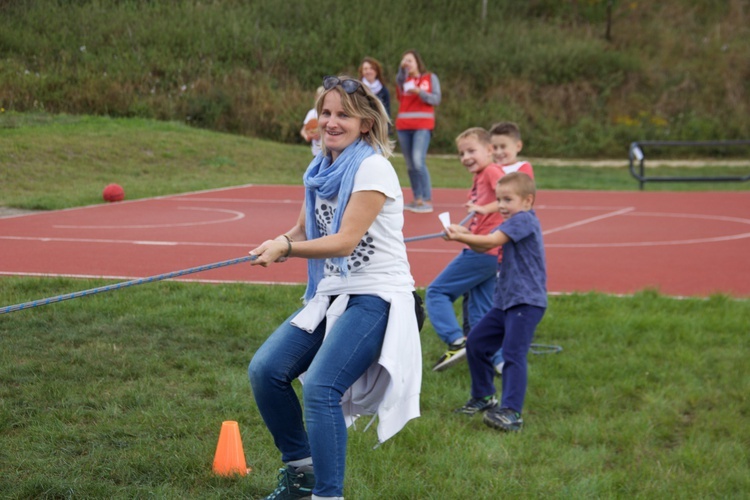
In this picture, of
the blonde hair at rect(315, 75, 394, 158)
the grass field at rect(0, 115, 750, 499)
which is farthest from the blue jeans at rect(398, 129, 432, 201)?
the blonde hair at rect(315, 75, 394, 158)

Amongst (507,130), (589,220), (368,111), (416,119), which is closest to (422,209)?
(416,119)

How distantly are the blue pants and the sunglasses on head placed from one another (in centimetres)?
214

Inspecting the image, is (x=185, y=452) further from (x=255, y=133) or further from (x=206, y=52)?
(x=206, y=52)

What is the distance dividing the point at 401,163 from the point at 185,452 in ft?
62.3

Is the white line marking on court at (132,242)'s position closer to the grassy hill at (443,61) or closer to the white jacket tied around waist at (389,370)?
the white jacket tied around waist at (389,370)

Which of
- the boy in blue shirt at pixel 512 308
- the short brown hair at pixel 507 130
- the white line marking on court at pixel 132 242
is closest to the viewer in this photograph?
the boy in blue shirt at pixel 512 308

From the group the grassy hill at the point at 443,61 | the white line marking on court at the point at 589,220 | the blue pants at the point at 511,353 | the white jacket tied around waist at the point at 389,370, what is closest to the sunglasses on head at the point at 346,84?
the white jacket tied around waist at the point at 389,370

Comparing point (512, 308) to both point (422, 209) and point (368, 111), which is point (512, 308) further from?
point (422, 209)

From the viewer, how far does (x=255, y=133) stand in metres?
26.1

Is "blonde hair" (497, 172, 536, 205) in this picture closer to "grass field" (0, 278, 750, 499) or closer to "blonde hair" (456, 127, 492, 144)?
"blonde hair" (456, 127, 492, 144)

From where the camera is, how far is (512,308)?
567 cm

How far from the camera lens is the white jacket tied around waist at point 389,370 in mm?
3826

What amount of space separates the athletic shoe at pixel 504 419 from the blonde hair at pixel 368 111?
2.06 meters

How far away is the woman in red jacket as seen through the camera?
13.9 m
